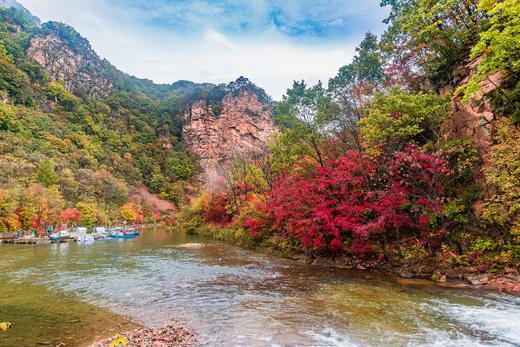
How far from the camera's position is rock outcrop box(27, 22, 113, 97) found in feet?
363

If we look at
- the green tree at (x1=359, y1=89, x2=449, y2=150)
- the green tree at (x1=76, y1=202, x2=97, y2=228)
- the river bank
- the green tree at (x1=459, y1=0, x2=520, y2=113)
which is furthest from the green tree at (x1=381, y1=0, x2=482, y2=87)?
the green tree at (x1=76, y1=202, x2=97, y2=228)

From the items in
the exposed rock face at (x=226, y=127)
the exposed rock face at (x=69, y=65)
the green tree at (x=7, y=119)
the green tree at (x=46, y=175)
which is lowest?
the green tree at (x=46, y=175)

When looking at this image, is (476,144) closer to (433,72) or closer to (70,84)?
(433,72)

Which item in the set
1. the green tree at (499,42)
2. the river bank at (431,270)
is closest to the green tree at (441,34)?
the green tree at (499,42)

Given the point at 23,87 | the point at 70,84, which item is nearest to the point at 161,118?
the point at 70,84

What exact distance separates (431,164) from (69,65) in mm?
141780

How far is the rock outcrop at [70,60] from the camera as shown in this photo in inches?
4360

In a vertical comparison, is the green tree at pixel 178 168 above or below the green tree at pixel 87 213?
above

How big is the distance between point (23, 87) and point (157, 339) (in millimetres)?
104432

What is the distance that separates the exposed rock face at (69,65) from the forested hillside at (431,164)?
122077mm

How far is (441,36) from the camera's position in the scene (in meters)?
17.5

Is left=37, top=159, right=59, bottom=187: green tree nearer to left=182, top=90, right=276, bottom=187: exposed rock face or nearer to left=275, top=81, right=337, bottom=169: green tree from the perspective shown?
left=275, top=81, right=337, bottom=169: green tree

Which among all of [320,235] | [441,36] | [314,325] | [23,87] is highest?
[23,87]

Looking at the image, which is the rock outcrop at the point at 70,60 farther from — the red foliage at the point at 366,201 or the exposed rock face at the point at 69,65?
the red foliage at the point at 366,201
